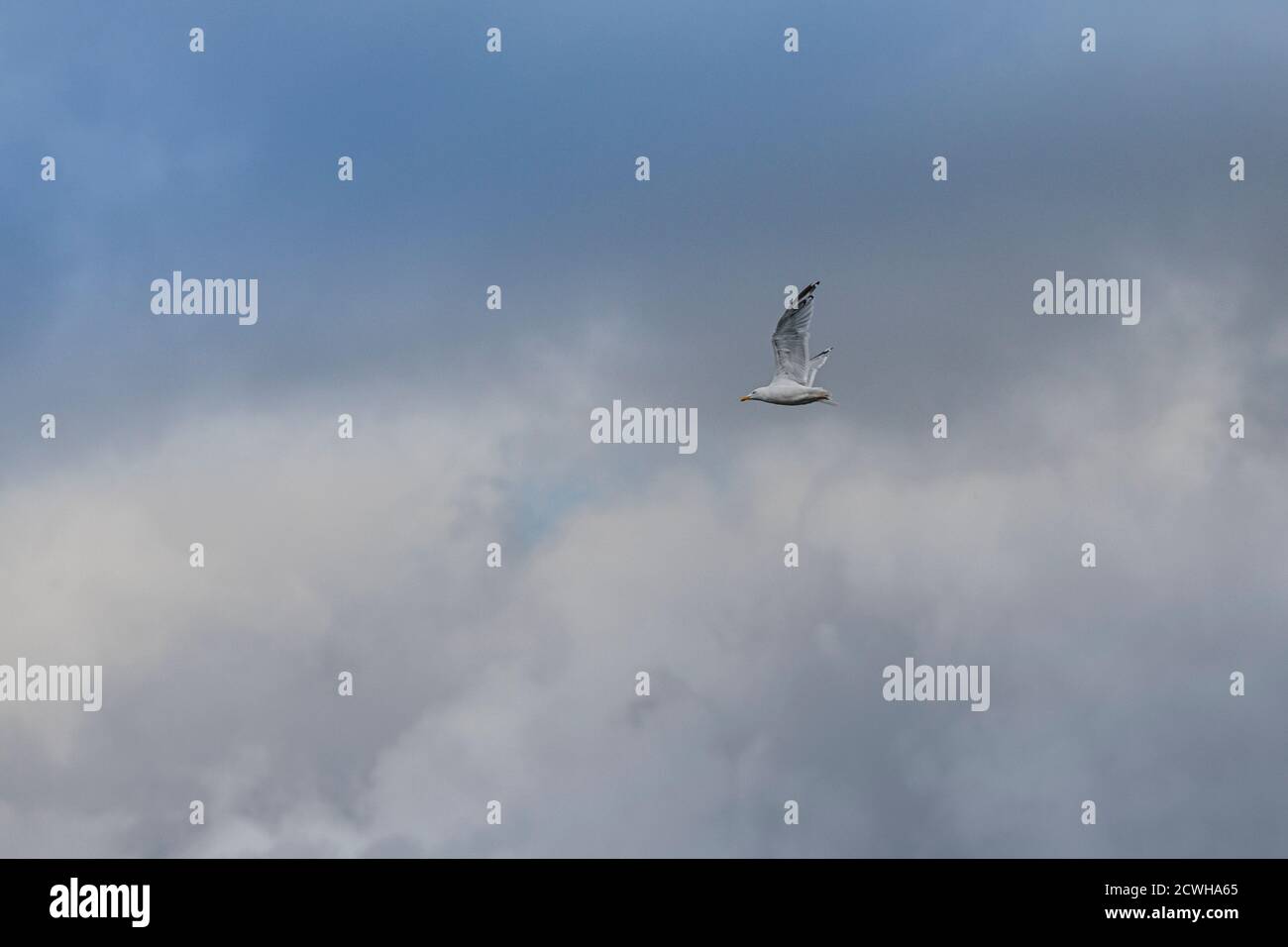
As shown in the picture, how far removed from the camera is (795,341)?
80188 mm

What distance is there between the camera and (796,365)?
80750 millimetres

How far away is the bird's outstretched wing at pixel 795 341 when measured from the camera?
7950 centimetres

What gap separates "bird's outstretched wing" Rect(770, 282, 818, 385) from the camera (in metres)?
79.5

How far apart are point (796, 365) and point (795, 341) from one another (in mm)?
1146

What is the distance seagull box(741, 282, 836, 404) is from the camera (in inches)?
3142
